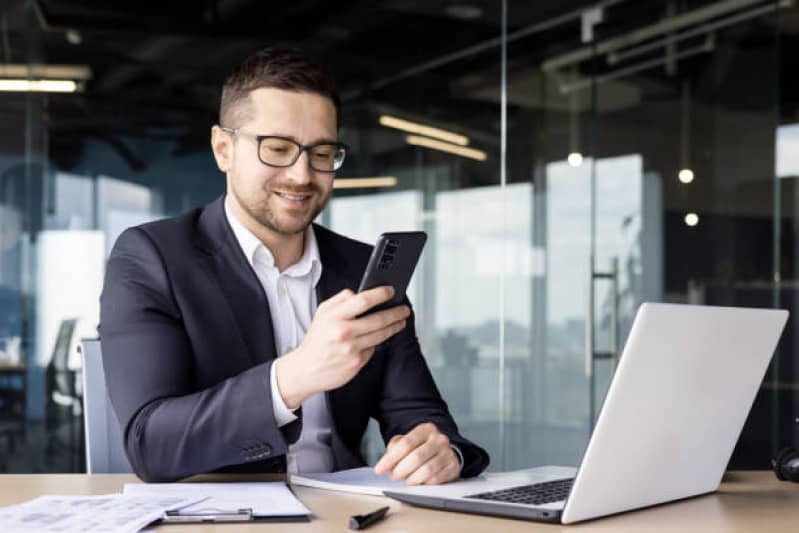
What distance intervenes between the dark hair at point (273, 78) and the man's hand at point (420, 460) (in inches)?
28.0

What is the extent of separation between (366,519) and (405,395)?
804mm

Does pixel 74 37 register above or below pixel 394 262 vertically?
above

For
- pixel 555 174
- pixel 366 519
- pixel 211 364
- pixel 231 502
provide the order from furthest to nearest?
pixel 555 174, pixel 211 364, pixel 231 502, pixel 366 519

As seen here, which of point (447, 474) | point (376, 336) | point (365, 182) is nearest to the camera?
point (376, 336)

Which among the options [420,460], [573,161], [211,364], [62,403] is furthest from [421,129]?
[420,460]

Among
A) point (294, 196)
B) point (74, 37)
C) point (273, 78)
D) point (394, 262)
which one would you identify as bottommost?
point (394, 262)

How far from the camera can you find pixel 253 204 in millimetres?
2170

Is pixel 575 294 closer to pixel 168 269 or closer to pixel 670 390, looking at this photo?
pixel 168 269

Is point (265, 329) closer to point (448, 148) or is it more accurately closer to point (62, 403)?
point (62, 403)

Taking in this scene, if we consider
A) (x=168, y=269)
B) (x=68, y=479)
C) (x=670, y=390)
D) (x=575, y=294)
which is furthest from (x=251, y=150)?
(x=575, y=294)

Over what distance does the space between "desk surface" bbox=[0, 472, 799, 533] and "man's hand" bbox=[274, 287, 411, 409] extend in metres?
0.17

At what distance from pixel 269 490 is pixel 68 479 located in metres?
0.38

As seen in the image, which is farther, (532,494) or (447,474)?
(447,474)

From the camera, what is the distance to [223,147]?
2248mm
